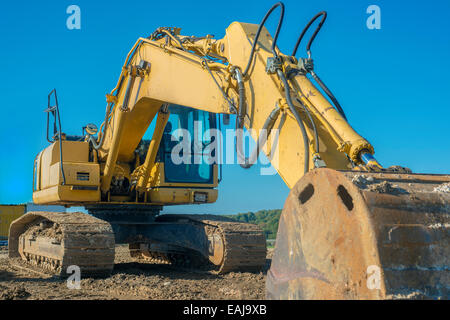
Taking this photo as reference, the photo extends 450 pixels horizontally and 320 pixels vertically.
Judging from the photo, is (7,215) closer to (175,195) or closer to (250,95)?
(175,195)

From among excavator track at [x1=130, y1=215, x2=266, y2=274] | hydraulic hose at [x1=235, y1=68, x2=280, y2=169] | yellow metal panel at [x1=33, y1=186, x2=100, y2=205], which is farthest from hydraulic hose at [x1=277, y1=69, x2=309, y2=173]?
yellow metal panel at [x1=33, y1=186, x2=100, y2=205]

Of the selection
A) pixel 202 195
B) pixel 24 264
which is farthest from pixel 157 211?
pixel 24 264

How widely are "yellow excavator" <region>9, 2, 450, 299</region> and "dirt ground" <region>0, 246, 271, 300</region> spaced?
1.04 feet

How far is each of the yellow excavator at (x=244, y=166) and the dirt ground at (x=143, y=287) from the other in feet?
1.04

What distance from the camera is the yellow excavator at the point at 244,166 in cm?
267

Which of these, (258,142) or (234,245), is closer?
(258,142)

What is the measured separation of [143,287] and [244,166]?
8.16 ft

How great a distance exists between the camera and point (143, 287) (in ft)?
20.3

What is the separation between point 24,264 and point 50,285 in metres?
3.11

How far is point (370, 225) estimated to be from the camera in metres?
2.61

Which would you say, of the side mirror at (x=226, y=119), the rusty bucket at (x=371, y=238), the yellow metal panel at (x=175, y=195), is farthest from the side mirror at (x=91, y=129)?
the rusty bucket at (x=371, y=238)

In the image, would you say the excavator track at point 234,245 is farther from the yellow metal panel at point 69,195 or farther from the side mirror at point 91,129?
the side mirror at point 91,129

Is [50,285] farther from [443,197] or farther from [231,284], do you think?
[443,197]

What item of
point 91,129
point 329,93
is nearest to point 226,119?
point 329,93
